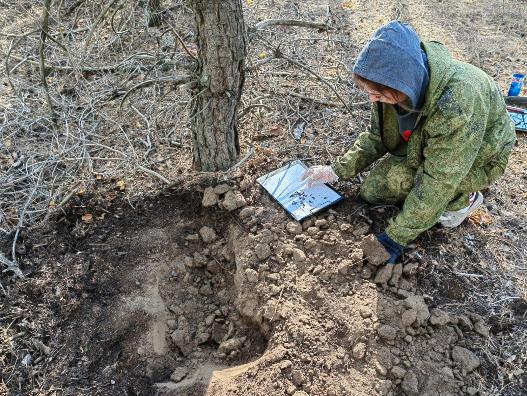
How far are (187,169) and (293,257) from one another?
0.97 m

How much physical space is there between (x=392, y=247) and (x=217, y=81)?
1205 millimetres

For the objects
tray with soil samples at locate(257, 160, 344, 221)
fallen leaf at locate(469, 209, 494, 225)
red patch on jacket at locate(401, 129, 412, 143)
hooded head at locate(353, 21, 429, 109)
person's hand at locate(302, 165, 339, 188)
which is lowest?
fallen leaf at locate(469, 209, 494, 225)

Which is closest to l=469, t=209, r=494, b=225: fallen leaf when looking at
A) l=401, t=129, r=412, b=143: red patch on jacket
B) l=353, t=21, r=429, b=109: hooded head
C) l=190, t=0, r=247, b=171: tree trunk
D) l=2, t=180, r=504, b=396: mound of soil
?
l=2, t=180, r=504, b=396: mound of soil

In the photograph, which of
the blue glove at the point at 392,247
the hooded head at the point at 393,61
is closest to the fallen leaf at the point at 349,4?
the hooded head at the point at 393,61

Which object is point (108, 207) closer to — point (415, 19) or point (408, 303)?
point (408, 303)

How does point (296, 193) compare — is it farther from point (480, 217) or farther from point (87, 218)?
point (87, 218)

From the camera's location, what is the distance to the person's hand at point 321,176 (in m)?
2.63

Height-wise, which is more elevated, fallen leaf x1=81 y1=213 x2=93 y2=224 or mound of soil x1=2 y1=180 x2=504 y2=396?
fallen leaf x1=81 y1=213 x2=93 y2=224

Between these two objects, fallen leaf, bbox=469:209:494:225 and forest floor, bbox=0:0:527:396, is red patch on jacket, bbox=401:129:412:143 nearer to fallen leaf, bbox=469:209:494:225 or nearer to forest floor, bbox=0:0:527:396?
forest floor, bbox=0:0:527:396

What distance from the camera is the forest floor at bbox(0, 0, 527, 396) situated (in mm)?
1981

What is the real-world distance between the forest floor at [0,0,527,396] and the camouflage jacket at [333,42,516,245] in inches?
11.3

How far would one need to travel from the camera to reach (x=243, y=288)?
2297 mm

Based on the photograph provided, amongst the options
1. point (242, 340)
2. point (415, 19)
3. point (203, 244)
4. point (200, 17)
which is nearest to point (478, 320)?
point (242, 340)

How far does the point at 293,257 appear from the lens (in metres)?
2.32
